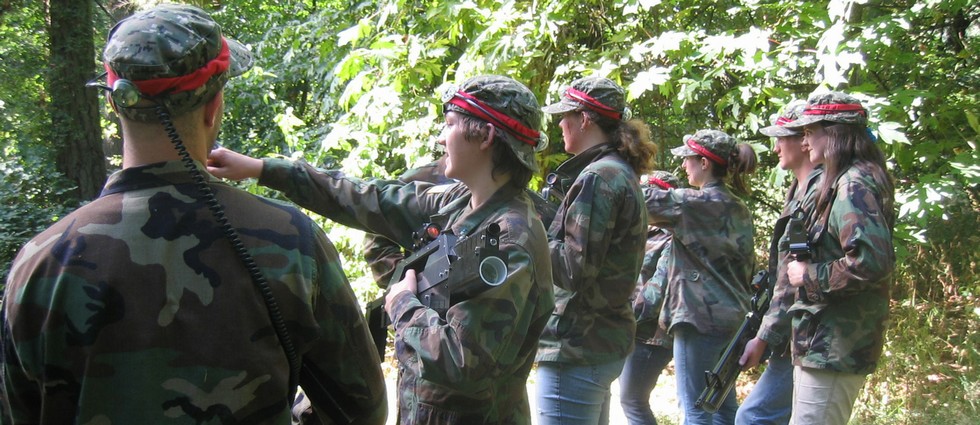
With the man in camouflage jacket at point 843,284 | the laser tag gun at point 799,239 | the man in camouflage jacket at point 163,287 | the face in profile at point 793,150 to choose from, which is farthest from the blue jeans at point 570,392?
the man in camouflage jacket at point 163,287

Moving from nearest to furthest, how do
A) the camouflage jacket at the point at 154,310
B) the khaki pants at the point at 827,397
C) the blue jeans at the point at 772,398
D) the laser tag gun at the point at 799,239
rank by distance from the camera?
the camouflage jacket at the point at 154,310 < the khaki pants at the point at 827,397 < the laser tag gun at the point at 799,239 < the blue jeans at the point at 772,398

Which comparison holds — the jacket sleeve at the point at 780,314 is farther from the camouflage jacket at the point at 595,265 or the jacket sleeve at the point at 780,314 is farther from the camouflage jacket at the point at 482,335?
the camouflage jacket at the point at 482,335

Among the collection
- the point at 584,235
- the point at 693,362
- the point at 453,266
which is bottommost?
the point at 693,362

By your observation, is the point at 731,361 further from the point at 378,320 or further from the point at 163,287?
the point at 163,287

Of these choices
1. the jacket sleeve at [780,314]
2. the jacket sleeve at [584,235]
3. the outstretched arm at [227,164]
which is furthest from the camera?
the jacket sleeve at [780,314]

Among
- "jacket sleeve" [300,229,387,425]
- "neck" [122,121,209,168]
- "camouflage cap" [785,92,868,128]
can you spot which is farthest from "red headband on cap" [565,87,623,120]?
"neck" [122,121,209,168]

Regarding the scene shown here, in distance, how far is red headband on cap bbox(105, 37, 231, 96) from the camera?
5.47 feet

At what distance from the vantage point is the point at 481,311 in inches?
95.3

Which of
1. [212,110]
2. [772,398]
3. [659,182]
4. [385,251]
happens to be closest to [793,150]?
[772,398]

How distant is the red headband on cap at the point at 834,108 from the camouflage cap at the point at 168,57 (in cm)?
310

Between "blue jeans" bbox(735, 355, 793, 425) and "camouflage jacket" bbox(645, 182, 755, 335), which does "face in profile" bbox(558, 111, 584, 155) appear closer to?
"camouflage jacket" bbox(645, 182, 755, 335)

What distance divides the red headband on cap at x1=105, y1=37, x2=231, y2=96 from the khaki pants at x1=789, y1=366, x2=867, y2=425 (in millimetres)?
3011

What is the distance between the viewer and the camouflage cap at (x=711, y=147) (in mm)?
5133

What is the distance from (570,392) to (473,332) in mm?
1238
